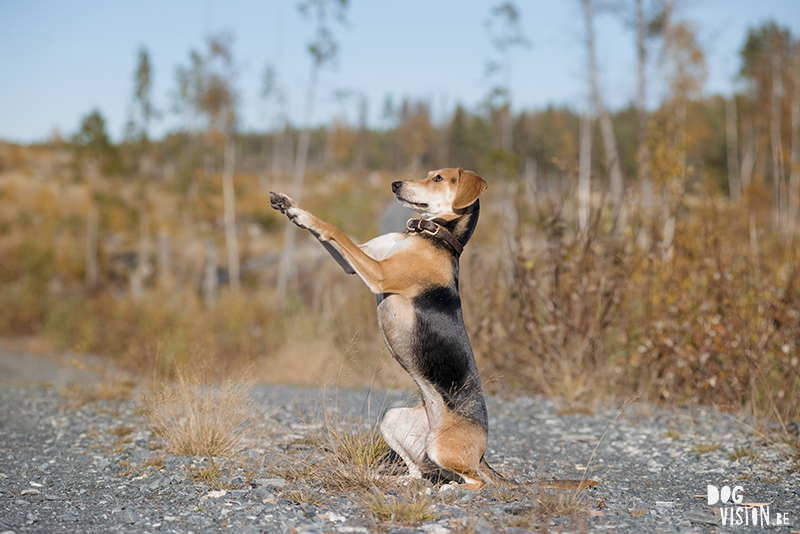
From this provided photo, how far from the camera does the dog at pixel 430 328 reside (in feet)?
11.7

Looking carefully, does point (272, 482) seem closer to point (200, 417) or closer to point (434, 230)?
point (200, 417)

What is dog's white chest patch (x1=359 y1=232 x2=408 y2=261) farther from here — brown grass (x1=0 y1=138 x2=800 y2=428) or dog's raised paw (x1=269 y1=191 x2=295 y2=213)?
brown grass (x1=0 y1=138 x2=800 y2=428)

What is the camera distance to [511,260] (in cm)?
726

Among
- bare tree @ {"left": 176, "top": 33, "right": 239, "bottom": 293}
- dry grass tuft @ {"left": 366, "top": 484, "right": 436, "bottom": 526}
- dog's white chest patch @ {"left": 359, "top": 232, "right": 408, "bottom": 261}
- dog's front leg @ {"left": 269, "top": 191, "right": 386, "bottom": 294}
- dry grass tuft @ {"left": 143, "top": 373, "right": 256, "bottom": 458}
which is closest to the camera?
dry grass tuft @ {"left": 366, "top": 484, "right": 436, "bottom": 526}

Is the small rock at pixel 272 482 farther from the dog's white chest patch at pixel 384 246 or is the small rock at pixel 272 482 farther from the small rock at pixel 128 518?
the dog's white chest patch at pixel 384 246

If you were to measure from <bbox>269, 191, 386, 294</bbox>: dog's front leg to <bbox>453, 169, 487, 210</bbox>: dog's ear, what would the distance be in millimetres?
722

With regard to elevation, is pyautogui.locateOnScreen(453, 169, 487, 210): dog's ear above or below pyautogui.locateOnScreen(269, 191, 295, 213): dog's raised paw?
above

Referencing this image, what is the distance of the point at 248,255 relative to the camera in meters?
→ 27.2

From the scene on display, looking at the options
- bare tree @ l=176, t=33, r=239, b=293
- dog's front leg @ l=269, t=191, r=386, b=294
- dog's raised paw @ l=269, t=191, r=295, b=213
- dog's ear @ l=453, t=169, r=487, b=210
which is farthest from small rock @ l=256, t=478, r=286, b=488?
bare tree @ l=176, t=33, r=239, b=293

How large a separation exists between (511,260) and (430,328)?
392 centimetres

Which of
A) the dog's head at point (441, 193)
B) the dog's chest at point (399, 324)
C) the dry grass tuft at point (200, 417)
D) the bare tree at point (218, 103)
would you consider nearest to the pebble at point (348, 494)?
the dry grass tuft at point (200, 417)

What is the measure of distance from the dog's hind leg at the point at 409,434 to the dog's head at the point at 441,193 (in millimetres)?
1370

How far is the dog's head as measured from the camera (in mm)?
3795

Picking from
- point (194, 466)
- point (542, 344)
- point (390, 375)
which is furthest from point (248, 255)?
point (194, 466)
